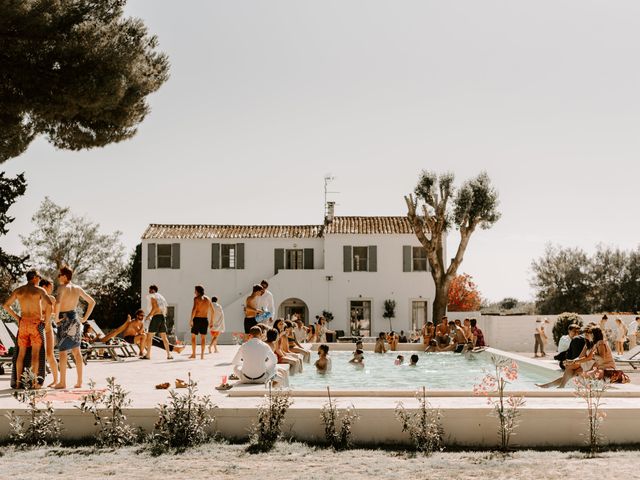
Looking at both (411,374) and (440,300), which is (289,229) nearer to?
(440,300)

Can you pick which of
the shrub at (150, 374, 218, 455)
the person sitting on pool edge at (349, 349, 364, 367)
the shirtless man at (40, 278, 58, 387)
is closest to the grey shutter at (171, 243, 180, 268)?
the person sitting on pool edge at (349, 349, 364, 367)

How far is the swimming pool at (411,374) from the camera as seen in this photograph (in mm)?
15555

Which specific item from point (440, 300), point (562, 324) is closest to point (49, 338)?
point (562, 324)

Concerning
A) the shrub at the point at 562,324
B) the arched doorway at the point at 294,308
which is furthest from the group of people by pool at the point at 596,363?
the arched doorway at the point at 294,308

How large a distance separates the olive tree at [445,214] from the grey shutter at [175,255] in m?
11.2

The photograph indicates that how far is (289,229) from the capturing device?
36875 mm

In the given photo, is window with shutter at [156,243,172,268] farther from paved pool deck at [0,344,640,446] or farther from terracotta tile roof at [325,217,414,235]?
paved pool deck at [0,344,640,446]

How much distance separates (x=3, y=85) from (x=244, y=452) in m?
10.2

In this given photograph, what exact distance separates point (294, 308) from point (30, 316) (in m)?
26.0

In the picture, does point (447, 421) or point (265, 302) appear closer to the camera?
point (447, 421)

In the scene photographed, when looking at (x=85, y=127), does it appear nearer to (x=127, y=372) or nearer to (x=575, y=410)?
(x=127, y=372)

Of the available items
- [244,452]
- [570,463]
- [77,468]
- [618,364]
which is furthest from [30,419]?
[618,364]

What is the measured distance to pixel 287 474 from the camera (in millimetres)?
6055

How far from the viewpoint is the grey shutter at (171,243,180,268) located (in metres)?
35.8
